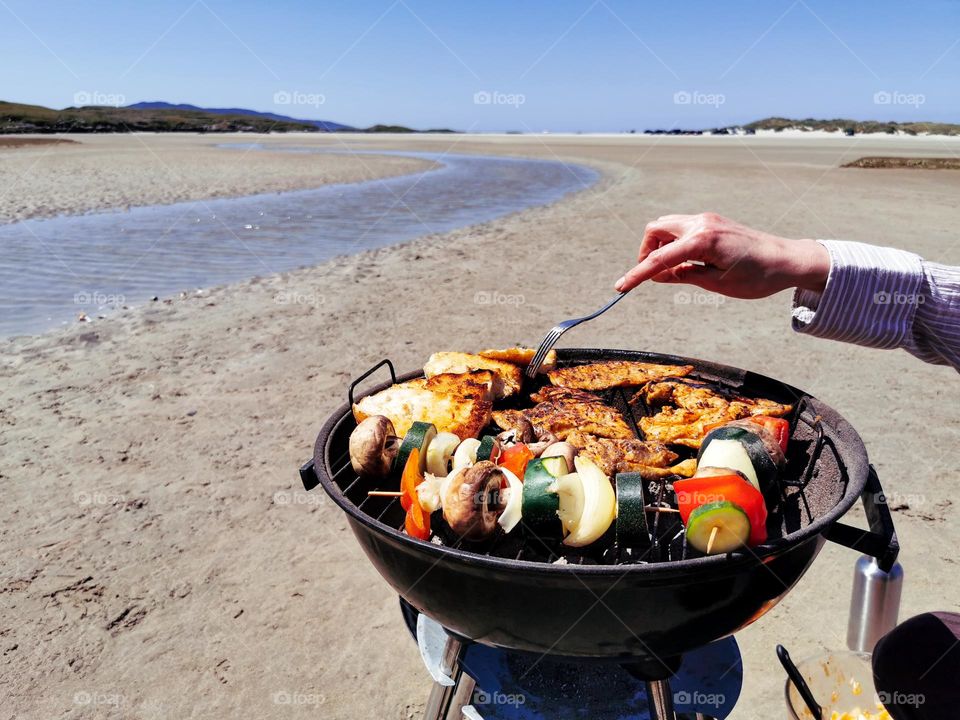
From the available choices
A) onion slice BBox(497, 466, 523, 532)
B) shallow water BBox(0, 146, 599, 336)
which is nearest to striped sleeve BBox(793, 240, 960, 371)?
onion slice BBox(497, 466, 523, 532)

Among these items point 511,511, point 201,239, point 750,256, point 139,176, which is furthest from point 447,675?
point 139,176

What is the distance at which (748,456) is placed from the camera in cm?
233

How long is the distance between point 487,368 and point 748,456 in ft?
4.57

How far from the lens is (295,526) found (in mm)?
4742

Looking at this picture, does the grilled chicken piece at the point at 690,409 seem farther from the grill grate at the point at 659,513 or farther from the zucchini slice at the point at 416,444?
the zucchini slice at the point at 416,444

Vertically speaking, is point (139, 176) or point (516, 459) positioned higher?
point (516, 459)

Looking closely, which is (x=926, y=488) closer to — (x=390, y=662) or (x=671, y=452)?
(x=671, y=452)

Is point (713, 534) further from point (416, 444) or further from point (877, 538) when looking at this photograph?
point (416, 444)

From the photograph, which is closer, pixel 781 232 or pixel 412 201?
pixel 781 232

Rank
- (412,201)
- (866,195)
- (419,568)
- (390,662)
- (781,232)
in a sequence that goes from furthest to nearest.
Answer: (412,201) → (866,195) → (781,232) → (390,662) → (419,568)

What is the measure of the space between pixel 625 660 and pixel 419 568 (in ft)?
2.37

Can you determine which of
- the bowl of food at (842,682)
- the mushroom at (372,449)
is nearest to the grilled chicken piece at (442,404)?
the mushroom at (372,449)

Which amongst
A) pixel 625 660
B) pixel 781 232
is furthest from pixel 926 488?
pixel 781 232

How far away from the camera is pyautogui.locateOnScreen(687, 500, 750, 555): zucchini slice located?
73.2 inches
